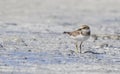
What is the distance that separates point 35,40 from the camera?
16.5m

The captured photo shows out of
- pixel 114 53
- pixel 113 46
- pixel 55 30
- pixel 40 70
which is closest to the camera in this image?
pixel 40 70

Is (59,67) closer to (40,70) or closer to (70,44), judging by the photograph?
(40,70)

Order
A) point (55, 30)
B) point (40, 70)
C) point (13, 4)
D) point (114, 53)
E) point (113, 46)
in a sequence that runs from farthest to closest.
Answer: point (13, 4) → point (55, 30) → point (113, 46) → point (114, 53) → point (40, 70)

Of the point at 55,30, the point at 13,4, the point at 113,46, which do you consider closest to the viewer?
the point at 113,46

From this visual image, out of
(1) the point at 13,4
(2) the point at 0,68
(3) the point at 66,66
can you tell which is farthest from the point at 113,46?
(1) the point at 13,4

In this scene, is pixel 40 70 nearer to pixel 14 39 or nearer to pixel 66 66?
pixel 66 66

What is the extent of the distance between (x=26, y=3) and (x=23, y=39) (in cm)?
2211

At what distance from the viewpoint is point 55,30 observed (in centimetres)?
2023

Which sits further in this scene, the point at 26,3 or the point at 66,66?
the point at 26,3

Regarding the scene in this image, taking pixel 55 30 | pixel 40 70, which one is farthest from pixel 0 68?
pixel 55 30

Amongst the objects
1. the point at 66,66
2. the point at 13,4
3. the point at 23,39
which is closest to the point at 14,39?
the point at 23,39

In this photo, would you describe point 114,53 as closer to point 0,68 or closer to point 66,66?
point 66,66

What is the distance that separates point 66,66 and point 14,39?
4181 millimetres

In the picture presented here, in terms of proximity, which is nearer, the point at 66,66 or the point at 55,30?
the point at 66,66
